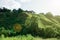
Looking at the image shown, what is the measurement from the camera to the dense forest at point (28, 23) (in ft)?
22.6

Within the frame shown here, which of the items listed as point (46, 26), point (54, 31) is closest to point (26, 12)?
point (46, 26)

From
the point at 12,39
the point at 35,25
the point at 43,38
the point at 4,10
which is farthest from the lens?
the point at 4,10

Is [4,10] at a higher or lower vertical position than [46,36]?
higher

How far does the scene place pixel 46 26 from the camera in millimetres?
7332

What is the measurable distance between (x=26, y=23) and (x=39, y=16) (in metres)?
0.58

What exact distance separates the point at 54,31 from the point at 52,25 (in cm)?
47

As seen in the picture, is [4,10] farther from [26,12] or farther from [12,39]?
[12,39]

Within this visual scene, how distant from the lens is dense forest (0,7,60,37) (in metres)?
6.90

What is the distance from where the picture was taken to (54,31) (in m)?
6.90

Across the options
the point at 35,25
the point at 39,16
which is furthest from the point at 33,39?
the point at 39,16

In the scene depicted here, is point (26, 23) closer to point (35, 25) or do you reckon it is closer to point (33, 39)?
point (35, 25)

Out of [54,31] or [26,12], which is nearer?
[54,31]

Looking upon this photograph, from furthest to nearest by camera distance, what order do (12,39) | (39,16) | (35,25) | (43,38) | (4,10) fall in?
1. (4,10)
2. (39,16)
3. (35,25)
4. (43,38)
5. (12,39)

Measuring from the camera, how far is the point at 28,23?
738cm
